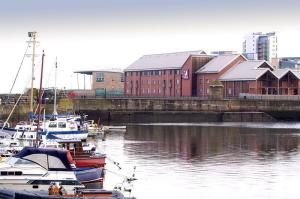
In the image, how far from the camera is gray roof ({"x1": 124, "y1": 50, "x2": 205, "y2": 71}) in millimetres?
149938

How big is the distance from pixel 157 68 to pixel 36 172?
117102mm

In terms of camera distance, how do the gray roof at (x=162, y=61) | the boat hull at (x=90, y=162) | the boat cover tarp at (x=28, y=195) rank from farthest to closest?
the gray roof at (x=162, y=61), the boat hull at (x=90, y=162), the boat cover tarp at (x=28, y=195)

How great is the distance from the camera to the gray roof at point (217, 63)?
14450 centimetres

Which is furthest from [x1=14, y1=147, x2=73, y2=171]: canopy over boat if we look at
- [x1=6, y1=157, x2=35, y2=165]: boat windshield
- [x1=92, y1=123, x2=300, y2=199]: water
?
[x1=92, y1=123, x2=300, y2=199]: water

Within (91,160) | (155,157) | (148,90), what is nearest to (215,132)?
(155,157)

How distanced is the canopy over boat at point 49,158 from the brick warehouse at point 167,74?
110682mm

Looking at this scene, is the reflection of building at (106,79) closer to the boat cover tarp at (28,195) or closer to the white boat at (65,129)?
the white boat at (65,129)

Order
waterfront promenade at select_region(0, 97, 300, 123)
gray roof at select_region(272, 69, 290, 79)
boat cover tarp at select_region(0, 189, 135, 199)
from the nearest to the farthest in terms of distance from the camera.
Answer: boat cover tarp at select_region(0, 189, 135, 199) < waterfront promenade at select_region(0, 97, 300, 123) < gray roof at select_region(272, 69, 290, 79)

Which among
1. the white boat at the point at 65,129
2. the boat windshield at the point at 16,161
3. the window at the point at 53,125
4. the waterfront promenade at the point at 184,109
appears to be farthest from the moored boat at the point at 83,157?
the waterfront promenade at the point at 184,109

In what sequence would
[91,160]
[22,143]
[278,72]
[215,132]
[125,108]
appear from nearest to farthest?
[91,160], [22,143], [215,132], [125,108], [278,72]

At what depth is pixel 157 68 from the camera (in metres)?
153

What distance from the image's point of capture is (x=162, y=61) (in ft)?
512

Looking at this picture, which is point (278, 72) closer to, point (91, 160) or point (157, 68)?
point (157, 68)

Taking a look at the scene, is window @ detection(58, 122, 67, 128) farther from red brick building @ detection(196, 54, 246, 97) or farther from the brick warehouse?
the brick warehouse
